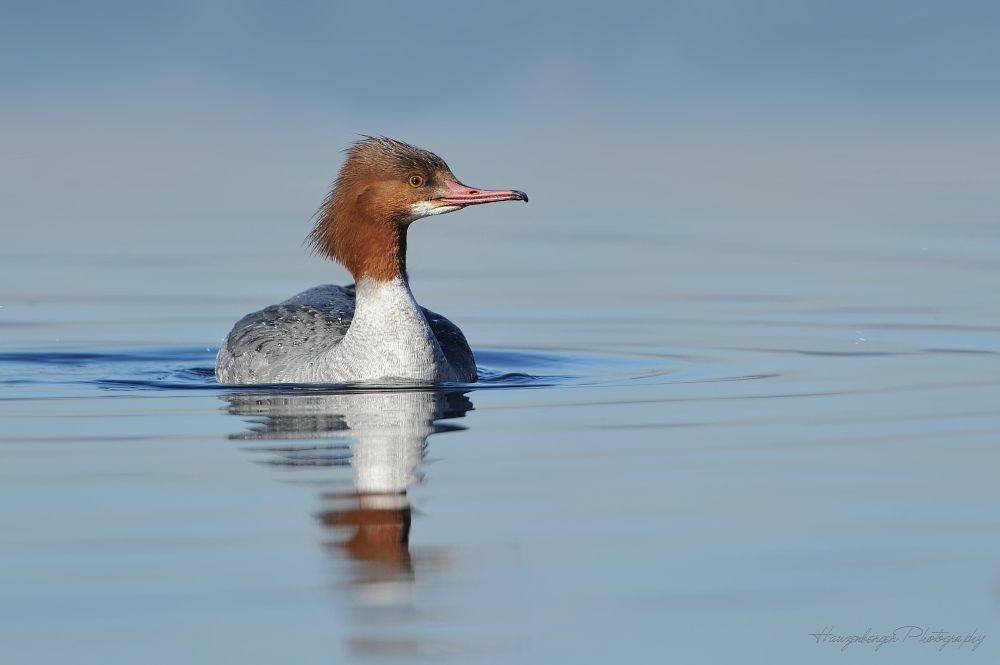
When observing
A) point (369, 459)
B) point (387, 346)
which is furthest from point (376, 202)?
point (369, 459)

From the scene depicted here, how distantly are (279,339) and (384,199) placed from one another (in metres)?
1.31

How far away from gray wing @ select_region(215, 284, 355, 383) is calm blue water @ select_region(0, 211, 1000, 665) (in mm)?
313

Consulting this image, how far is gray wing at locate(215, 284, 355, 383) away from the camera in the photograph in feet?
34.1

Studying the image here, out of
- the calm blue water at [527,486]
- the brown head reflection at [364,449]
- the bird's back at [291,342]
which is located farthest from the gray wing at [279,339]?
the brown head reflection at [364,449]

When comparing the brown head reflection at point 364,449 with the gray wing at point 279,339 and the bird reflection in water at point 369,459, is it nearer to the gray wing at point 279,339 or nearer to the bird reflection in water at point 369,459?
the bird reflection in water at point 369,459

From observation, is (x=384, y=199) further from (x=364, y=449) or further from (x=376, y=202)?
(x=364, y=449)

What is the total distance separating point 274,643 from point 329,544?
3.33 ft

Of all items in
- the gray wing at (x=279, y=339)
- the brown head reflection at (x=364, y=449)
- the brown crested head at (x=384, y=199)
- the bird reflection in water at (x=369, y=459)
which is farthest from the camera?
the gray wing at (x=279, y=339)

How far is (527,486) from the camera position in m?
7.11

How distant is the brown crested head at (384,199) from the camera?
985 centimetres

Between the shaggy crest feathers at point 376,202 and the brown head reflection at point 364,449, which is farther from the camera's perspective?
the shaggy crest feathers at point 376,202

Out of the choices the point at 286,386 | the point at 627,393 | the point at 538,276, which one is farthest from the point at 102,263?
the point at 627,393

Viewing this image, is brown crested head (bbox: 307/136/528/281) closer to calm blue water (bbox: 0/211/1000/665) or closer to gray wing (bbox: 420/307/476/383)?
gray wing (bbox: 420/307/476/383)

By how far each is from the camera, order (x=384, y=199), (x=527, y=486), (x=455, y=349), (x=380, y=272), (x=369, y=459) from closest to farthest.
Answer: (x=527, y=486)
(x=369, y=459)
(x=384, y=199)
(x=380, y=272)
(x=455, y=349)
